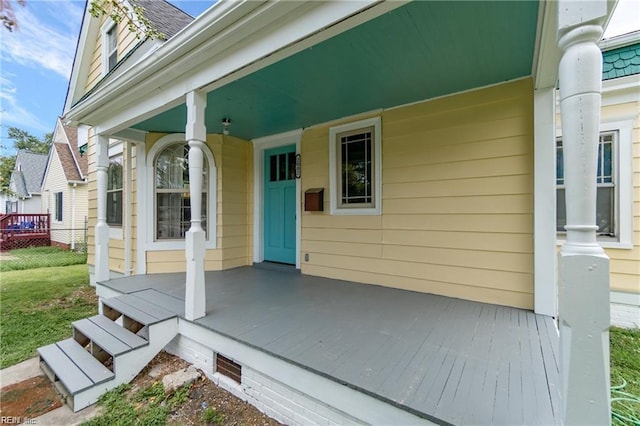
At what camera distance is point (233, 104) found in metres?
3.48

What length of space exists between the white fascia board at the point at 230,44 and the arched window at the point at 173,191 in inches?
56.1

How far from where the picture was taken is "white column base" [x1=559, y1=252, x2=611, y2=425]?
3.63 ft

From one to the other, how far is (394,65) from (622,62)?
286 cm

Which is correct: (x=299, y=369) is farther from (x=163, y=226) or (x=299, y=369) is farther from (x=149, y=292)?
(x=163, y=226)

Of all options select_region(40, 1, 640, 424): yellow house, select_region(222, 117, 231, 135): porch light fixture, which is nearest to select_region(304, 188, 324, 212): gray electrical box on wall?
select_region(40, 1, 640, 424): yellow house

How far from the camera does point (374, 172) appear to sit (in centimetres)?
373

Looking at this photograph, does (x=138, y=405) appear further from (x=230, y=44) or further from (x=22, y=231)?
(x=22, y=231)

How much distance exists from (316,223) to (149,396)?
2.75 metres

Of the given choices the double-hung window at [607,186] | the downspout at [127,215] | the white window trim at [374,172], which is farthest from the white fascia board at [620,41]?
the downspout at [127,215]

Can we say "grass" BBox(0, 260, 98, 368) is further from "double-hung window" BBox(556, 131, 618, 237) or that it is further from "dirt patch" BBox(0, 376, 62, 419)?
"double-hung window" BBox(556, 131, 618, 237)

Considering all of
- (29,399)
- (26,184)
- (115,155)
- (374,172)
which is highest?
(26,184)

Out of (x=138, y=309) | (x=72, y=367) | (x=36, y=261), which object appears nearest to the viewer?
(x=72, y=367)

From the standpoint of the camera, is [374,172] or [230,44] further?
[374,172]

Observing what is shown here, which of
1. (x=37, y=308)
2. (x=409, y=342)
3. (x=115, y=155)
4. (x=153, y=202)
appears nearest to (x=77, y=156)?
(x=115, y=155)
